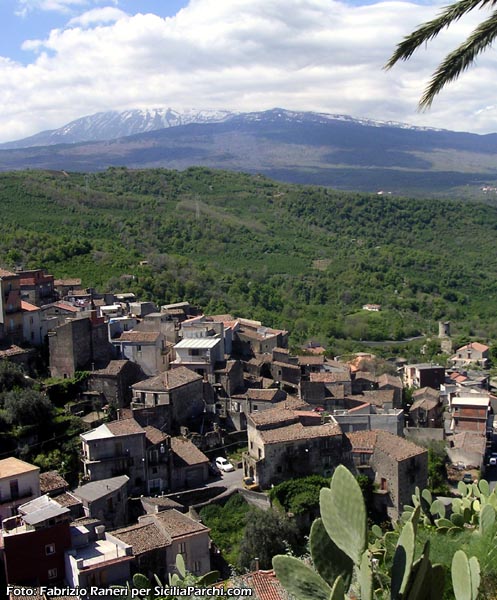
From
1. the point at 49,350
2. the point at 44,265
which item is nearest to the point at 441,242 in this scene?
the point at 44,265

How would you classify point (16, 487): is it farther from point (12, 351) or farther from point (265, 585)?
point (265, 585)

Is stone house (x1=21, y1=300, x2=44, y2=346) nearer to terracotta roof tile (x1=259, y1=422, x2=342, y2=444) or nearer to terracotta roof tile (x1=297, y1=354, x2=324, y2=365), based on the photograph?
terracotta roof tile (x1=259, y1=422, x2=342, y2=444)

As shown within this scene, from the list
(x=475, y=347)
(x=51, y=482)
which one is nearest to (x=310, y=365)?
(x=51, y=482)

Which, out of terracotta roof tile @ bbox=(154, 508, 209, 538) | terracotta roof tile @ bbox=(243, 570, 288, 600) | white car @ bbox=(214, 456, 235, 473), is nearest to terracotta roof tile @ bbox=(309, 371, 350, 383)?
white car @ bbox=(214, 456, 235, 473)

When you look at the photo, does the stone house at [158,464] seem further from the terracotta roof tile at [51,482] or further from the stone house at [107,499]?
the terracotta roof tile at [51,482]

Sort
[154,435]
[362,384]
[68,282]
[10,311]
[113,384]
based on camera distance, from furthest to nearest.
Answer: [68,282]
[362,384]
[10,311]
[113,384]
[154,435]

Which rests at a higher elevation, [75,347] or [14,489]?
[75,347]
